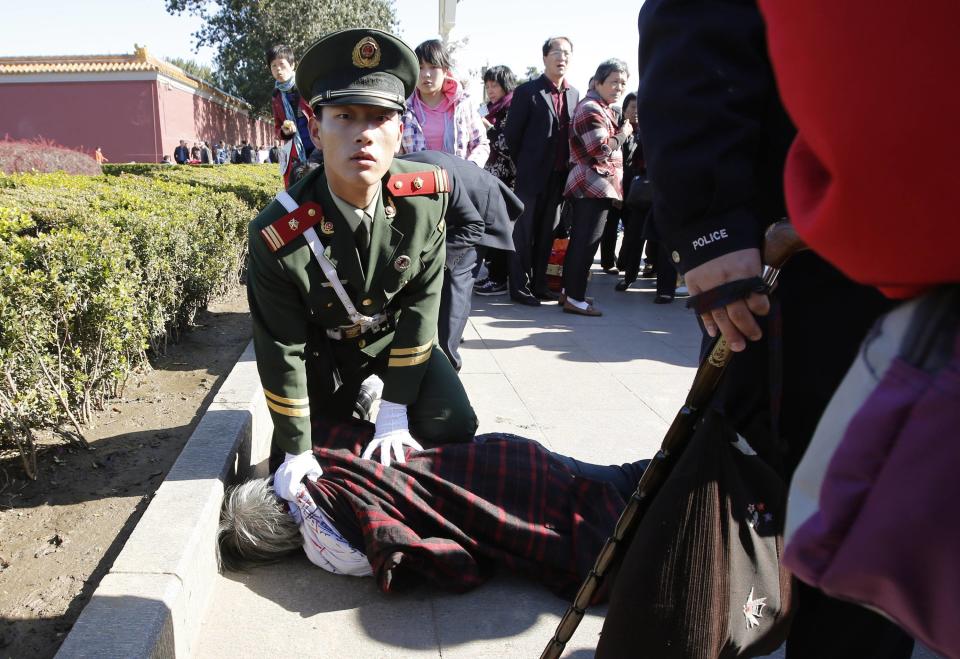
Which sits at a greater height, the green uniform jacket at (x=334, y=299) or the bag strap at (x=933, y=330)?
the bag strap at (x=933, y=330)

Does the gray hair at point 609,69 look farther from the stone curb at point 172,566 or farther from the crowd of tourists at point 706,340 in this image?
the stone curb at point 172,566

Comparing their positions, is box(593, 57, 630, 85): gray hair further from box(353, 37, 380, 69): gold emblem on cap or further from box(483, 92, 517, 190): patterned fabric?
box(353, 37, 380, 69): gold emblem on cap

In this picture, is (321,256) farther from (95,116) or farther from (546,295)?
(95,116)

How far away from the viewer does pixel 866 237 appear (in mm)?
680

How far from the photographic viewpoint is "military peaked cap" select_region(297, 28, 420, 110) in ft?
8.25

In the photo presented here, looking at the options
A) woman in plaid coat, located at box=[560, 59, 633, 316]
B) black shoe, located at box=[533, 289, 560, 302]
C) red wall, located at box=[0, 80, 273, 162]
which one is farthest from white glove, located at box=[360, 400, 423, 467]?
red wall, located at box=[0, 80, 273, 162]

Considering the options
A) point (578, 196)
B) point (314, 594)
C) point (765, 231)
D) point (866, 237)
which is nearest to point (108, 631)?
point (314, 594)

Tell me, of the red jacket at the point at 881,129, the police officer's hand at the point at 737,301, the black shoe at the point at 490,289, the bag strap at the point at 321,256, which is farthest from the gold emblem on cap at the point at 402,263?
the black shoe at the point at 490,289

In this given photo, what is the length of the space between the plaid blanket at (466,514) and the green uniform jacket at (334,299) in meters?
0.29

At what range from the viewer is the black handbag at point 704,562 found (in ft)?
4.92

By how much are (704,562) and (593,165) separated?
16.0 feet

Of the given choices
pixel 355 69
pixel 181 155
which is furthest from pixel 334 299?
pixel 181 155

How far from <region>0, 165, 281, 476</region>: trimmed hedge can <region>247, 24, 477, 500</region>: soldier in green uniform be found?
79 cm

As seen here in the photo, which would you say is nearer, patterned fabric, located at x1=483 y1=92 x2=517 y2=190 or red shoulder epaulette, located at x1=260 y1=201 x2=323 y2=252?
red shoulder epaulette, located at x1=260 y1=201 x2=323 y2=252
